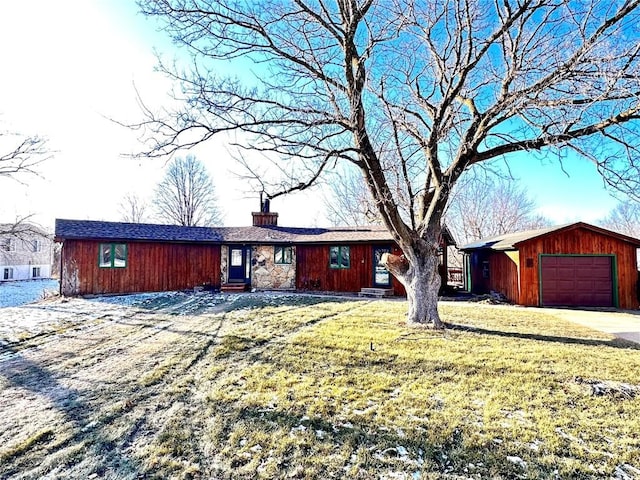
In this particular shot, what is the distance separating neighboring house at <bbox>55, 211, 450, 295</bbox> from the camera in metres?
14.3

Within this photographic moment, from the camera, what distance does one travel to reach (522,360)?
17.9 feet

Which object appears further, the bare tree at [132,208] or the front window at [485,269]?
the bare tree at [132,208]

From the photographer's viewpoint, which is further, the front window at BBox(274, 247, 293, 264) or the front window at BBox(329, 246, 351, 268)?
the front window at BBox(274, 247, 293, 264)

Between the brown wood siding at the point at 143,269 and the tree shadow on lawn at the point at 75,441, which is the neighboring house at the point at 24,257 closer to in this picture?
the brown wood siding at the point at 143,269

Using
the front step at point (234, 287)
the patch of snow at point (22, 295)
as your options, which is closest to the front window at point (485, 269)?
the front step at point (234, 287)

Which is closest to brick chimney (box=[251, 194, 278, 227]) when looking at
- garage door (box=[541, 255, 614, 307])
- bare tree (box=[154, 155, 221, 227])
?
garage door (box=[541, 255, 614, 307])

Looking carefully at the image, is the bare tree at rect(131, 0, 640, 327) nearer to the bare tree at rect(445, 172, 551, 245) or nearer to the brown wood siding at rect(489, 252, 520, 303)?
the brown wood siding at rect(489, 252, 520, 303)

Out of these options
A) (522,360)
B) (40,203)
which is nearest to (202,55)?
(522,360)

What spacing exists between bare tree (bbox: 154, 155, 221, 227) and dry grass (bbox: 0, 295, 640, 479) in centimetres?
2520

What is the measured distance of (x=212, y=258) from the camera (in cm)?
1645

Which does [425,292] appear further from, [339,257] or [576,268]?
[576,268]

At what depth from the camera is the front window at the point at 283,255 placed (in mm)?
16500

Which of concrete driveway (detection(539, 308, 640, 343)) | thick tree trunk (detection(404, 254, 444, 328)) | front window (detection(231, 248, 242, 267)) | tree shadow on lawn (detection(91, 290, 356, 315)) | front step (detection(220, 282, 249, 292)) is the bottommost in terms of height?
concrete driveway (detection(539, 308, 640, 343))

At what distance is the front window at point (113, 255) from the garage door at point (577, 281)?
17.3 metres
